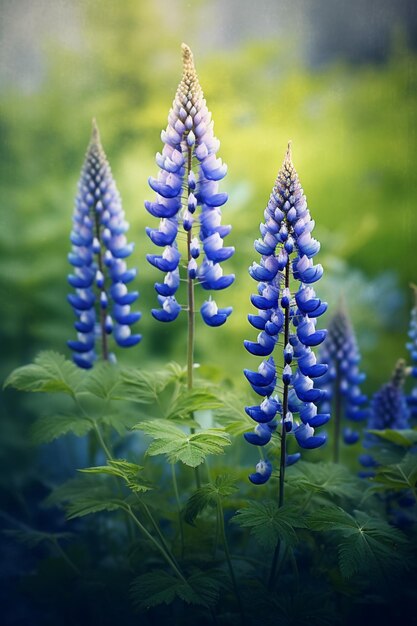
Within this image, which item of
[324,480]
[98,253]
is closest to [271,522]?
[324,480]

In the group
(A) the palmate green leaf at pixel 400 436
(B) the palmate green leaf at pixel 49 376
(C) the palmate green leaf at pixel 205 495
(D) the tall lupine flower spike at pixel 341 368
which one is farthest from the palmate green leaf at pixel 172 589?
(D) the tall lupine flower spike at pixel 341 368

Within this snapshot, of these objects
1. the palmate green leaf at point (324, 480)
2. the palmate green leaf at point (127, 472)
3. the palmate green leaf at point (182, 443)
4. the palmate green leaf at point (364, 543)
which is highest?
the palmate green leaf at point (182, 443)

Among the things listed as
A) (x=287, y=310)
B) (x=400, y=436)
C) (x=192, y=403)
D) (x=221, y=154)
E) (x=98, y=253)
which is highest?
(x=221, y=154)

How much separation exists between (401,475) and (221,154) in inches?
61.1

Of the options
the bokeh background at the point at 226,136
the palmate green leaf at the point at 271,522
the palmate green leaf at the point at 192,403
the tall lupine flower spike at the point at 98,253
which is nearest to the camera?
the palmate green leaf at the point at 271,522

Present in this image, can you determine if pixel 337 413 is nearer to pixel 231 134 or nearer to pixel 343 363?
pixel 343 363

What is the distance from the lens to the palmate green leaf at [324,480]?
169cm

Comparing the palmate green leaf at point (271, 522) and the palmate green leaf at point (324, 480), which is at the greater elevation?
the palmate green leaf at point (324, 480)

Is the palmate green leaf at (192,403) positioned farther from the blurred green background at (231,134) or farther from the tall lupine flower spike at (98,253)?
the blurred green background at (231,134)

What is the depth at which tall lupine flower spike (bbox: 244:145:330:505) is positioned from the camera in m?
1.60

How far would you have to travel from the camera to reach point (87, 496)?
5.81 feet

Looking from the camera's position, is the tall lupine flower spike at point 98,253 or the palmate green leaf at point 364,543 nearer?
the palmate green leaf at point 364,543

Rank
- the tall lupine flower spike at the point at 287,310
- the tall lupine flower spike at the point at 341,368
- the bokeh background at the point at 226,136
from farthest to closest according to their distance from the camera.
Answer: the bokeh background at the point at 226,136 → the tall lupine flower spike at the point at 341,368 → the tall lupine flower spike at the point at 287,310

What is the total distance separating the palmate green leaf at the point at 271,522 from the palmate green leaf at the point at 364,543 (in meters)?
0.05
